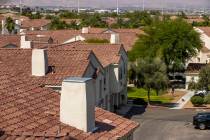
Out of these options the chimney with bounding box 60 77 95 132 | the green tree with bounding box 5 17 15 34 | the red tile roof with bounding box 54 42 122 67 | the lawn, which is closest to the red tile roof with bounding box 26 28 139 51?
the lawn

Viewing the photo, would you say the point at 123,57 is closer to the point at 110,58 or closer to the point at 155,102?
the point at 110,58

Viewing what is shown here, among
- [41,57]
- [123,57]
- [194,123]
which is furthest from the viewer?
[123,57]

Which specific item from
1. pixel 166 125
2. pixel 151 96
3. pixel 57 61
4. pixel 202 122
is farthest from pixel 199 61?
pixel 57 61

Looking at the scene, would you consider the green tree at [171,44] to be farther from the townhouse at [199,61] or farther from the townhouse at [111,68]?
the townhouse at [111,68]

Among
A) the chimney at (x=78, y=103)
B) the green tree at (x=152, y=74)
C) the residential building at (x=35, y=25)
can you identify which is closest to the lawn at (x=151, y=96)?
the green tree at (x=152, y=74)

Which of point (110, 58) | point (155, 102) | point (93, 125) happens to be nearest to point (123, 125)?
point (93, 125)

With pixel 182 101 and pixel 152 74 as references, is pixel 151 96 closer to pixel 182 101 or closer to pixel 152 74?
pixel 182 101
